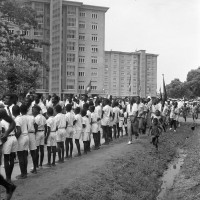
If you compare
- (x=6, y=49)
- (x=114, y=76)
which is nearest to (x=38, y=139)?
(x=6, y=49)

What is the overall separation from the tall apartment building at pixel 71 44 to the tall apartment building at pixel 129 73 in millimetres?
28994

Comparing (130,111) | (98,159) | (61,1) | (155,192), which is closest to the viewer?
(155,192)

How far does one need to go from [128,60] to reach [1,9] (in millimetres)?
108781

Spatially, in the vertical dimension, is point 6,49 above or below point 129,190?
above

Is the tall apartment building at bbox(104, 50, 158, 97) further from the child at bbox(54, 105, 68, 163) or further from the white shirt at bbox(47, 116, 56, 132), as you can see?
the white shirt at bbox(47, 116, 56, 132)

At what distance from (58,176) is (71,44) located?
7235 cm

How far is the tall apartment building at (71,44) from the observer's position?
251 feet

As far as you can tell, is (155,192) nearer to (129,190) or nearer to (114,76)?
(129,190)

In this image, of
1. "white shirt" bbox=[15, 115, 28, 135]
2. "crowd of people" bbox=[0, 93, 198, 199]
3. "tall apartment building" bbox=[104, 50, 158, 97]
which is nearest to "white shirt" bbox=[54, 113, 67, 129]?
"crowd of people" bbox=[0, 93, 198, 199]

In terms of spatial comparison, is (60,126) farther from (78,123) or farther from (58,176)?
(58,176)

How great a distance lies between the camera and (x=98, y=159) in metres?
12.2

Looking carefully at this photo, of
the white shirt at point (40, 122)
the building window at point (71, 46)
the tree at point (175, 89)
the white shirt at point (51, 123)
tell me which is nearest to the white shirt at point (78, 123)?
the white shirt at point (51, 123)

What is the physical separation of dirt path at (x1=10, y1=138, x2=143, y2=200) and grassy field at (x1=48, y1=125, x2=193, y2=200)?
222 millimetres

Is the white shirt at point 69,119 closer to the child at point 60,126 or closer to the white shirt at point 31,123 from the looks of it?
the child at point 60,126
